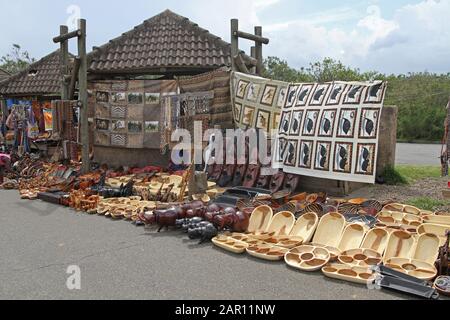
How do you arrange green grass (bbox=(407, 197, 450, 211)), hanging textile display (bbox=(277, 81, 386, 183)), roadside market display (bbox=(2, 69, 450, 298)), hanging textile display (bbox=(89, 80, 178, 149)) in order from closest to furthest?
roadside market display (bbox=(2, 69, 450, 298)) → green grass (bbox=(407, 197, 450, 211)) → hanging textile display (bbox=(277, 81, 386, 183)) → hanging textile display (bbox=(89, 80, 178, 149))

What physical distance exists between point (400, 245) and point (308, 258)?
1.02 m

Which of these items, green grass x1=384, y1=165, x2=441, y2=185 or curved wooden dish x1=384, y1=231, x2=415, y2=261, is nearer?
curved wooden dish x1=384, y1=231, x2=415, y2=261

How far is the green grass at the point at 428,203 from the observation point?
6.57 metres

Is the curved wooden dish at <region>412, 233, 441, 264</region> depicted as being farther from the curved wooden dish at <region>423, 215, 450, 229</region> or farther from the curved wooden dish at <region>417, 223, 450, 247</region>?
the curved wooden dish at <region>423, 215, 450, 229</region>

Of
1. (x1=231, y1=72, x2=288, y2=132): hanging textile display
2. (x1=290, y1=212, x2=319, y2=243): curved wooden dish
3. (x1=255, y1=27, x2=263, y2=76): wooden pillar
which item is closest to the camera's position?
(x1=290, y1=212, x2=319, y2=243): curved wooden dish

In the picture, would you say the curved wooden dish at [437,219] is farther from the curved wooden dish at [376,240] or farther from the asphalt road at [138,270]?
the asphalt road at [138,270]

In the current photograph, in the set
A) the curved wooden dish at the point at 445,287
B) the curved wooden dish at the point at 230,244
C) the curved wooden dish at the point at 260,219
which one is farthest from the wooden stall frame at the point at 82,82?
the curved wooden dish at the point at 445,287

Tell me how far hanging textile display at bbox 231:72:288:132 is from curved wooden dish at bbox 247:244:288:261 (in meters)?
3.52

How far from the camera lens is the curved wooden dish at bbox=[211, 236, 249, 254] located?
513cm

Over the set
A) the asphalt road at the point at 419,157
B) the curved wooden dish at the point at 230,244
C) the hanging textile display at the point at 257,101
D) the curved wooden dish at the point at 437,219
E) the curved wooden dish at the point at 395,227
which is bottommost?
the curved wooden dish at the point at 230,244

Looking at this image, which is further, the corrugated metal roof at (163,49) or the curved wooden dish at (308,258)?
the corrugated metal roof at (163,49)

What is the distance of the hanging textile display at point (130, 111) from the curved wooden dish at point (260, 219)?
16.4 ft

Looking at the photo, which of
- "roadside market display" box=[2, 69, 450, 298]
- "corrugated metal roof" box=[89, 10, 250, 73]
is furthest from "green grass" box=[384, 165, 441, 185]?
"corrugated metal roof" box=[89, 10, 250, 73]
